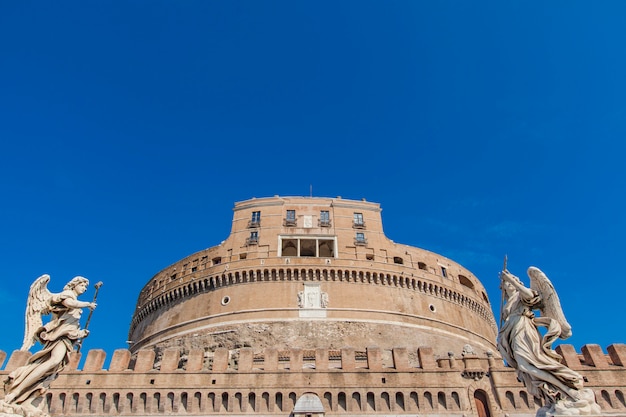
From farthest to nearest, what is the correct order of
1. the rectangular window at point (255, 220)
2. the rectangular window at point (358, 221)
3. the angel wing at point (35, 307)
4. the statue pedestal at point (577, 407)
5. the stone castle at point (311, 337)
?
the rectangular window at point (358, 221)
the rectangular window at point (255, 220)
the stone castle at point (311, 337)
the angel wing at point (35, 307)
the statue pedestal at point (577, 407)

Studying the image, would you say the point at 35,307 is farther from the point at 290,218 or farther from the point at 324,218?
the point at 324,218

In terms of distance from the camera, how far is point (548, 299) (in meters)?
8.06

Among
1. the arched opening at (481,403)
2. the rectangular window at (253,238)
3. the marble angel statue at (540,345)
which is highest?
the rectangular window at (253,238)

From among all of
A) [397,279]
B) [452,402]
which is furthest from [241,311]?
[452,402]

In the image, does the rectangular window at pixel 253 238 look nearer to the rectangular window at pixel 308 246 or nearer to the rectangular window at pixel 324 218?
the rectangular window at pixel 308 246

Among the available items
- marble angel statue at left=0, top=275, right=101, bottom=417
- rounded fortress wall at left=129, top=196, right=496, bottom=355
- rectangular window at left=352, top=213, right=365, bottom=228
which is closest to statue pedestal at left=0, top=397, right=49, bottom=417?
marble angel statue at left=0, top=275, right=101, bottom=417

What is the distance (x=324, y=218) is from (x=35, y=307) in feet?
90.1

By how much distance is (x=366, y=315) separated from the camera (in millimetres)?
30906

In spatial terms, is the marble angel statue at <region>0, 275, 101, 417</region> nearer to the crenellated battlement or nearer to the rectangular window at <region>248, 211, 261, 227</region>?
the crenellated battlement

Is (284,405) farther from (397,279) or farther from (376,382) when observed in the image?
(397,279)

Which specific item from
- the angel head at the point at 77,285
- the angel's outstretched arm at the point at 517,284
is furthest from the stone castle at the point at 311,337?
the angel's outstretched arm at the point at 517,284

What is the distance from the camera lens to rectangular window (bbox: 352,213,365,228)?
35.2 metres

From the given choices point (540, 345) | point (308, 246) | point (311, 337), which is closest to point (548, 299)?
point (540, 345)

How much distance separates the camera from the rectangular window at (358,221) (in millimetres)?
35188
